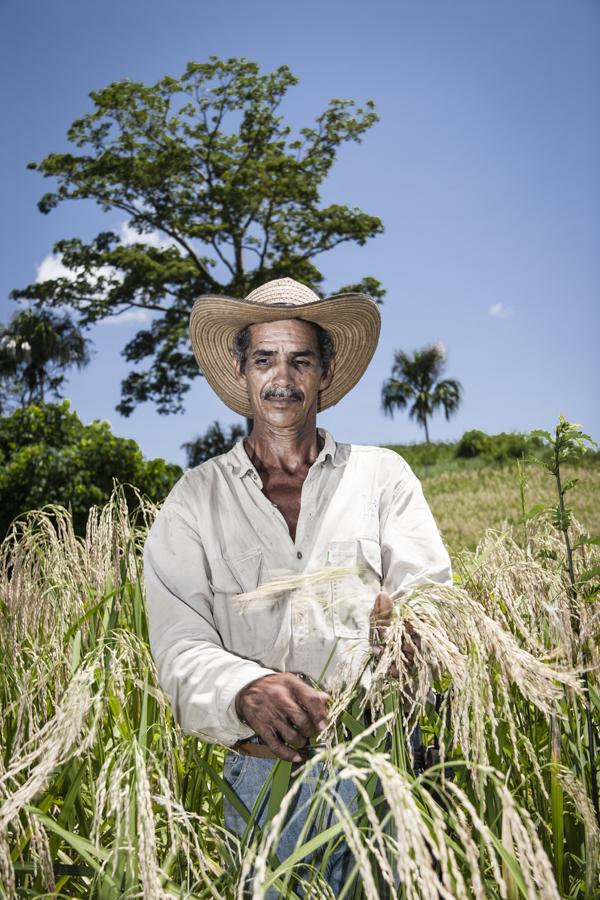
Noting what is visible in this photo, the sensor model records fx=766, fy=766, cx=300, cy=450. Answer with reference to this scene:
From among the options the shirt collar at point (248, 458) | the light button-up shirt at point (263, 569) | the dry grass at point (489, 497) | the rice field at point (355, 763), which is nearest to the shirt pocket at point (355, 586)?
the light button-up shirt at point (263, 569)

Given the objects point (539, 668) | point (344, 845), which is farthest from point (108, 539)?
point (539, 668)

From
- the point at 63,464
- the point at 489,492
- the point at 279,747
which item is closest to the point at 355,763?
the point at 279,747

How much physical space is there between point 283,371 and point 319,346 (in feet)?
0.90

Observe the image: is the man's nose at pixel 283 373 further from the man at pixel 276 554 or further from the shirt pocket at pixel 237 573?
the shirt pocket at pixel 237 573

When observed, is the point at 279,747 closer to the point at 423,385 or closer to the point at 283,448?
the point at 283,448

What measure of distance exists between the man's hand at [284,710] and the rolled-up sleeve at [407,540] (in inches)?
12.8

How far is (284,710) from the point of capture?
A: 4.60 feet

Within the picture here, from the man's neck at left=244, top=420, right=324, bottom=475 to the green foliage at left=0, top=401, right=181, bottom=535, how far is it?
598 centimetres

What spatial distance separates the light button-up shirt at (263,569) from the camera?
154cm

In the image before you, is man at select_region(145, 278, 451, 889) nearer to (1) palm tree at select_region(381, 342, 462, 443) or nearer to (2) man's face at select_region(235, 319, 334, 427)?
(2) man's face at select_region(235, 319, 334, 427)

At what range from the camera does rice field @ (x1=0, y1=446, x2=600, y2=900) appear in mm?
1171

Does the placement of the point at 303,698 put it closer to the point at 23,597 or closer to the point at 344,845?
the point at 344,845

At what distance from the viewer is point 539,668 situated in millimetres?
1257

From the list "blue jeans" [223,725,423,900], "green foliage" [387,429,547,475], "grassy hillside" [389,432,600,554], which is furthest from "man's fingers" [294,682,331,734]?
"green foliage" [387,429,547,475]
